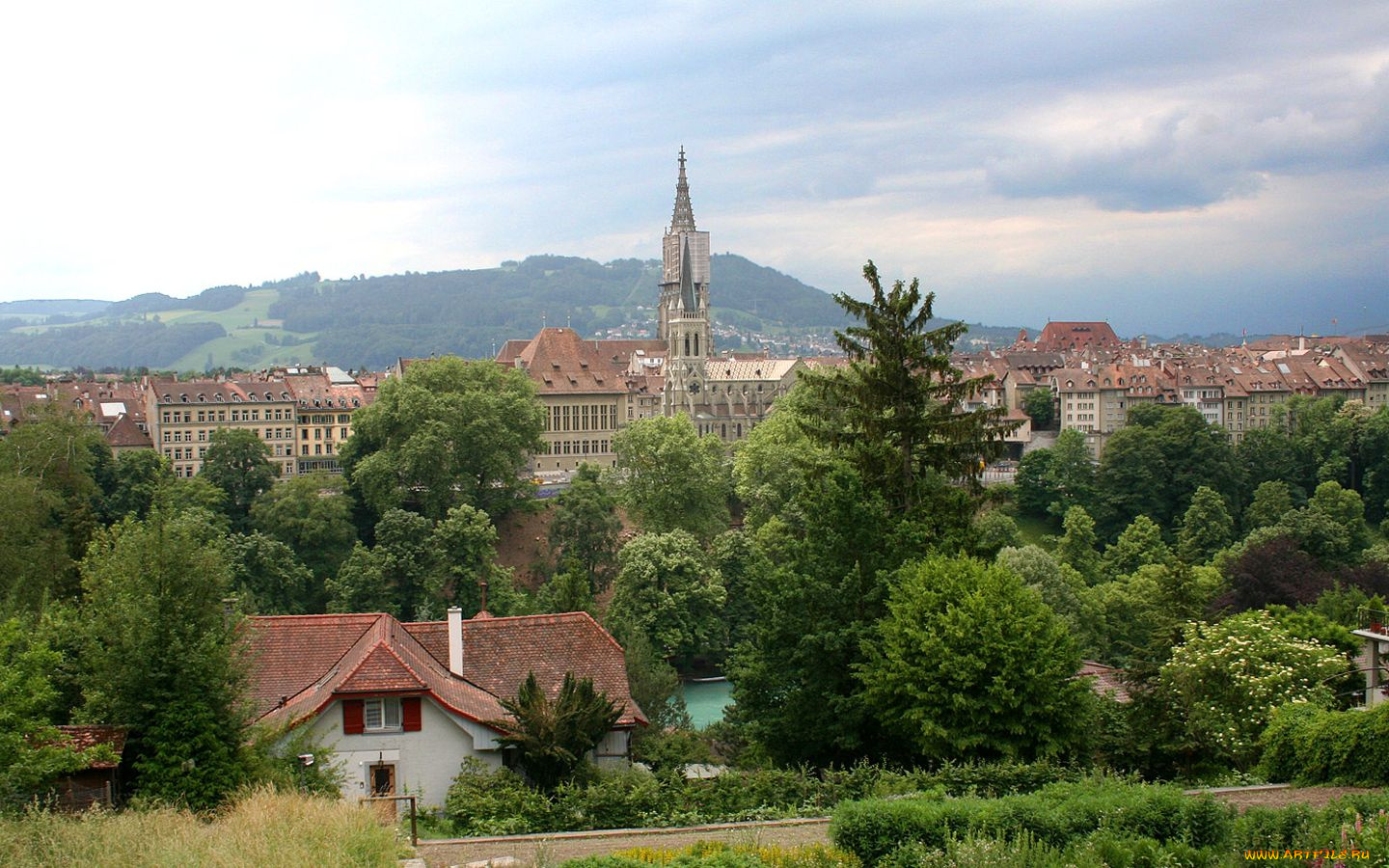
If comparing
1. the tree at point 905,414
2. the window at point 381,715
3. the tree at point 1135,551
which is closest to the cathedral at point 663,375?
the tree at point 1135,551

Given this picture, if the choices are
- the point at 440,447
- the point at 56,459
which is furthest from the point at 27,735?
the point at 440,447

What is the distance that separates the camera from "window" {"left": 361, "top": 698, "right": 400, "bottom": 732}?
84.4ft

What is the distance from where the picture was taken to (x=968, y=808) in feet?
55.4

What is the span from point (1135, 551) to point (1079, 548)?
314 centimetres

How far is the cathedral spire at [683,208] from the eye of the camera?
154375 millimetres

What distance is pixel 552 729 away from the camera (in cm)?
2453

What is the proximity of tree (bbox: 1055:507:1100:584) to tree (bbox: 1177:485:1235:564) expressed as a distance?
191 inches

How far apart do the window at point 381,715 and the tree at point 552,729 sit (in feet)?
5.90

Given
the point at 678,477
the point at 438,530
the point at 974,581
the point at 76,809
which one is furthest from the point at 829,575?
the point at 678,477

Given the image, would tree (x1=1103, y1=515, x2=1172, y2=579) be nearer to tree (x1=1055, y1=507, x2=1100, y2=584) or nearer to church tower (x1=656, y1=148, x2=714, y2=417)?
tree (x1=1055, y1=507, x2=1100, y2=584)

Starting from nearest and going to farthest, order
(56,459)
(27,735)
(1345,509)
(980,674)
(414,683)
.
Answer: (27,735) < (980,674) < (414,683) < (56,459) < (1345,509)

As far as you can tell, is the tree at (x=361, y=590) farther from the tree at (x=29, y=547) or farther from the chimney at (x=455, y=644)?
the chimney at (x=455, y=644)

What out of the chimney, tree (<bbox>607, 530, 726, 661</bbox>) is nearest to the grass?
the chimney

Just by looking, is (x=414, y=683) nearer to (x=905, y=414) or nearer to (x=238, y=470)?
(x=905, y=414)
